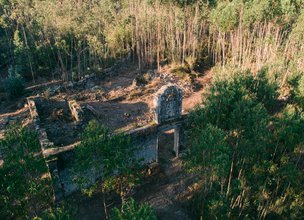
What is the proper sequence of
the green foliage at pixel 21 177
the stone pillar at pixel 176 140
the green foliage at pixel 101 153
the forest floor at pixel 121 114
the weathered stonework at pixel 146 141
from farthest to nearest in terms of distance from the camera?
1. the stone pillar at pixel 176 140
2. the forest floor at pixel 121 114
3. the weathered stonework at pixel 146 141
4. the green foliage at pixel 101 153
5. the green foliage at pixel 21 177

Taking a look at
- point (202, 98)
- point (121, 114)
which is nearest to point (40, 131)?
point (121, 114)

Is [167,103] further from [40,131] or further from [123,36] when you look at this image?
[123,36]

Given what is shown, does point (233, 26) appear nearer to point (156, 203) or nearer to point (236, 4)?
point (236, 4)

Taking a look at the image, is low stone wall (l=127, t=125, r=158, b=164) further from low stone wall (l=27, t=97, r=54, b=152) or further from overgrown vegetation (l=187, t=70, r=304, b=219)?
low stone wall (l=27, t=97, r=54, b=152)

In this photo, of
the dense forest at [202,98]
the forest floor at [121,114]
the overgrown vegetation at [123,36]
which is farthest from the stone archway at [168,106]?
the overgrown vegetation at [123,36]

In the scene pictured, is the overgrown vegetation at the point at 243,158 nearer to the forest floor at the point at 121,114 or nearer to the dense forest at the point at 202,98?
the dense forest at the point at 202,98

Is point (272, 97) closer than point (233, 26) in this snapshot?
Yes

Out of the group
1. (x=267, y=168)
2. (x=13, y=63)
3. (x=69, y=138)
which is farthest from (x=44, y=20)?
(x=267, y=168)
